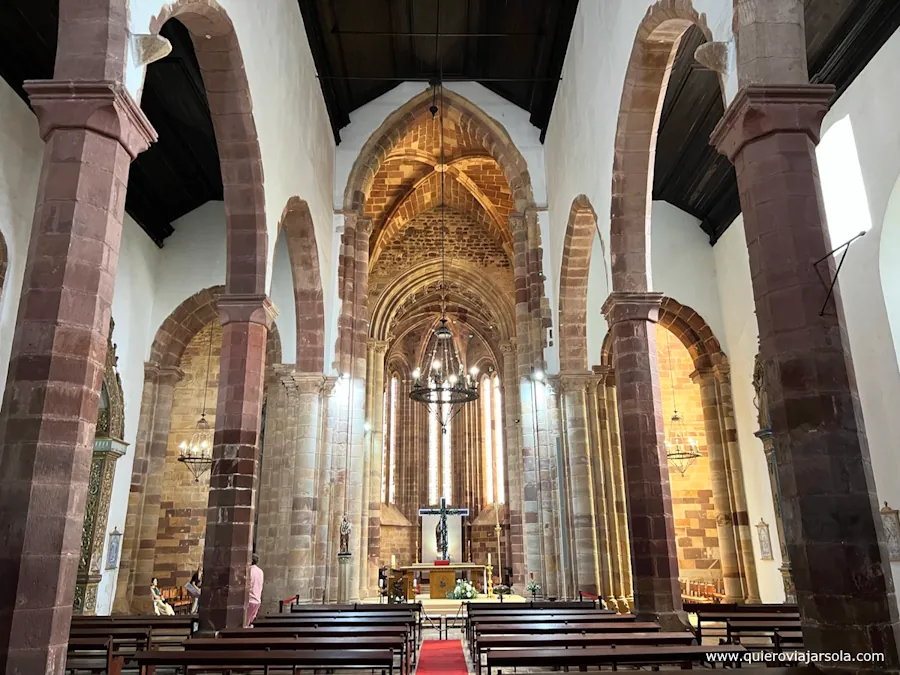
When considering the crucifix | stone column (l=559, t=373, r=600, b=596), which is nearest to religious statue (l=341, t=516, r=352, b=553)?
stone column (l=559, t=373, r=600, b=596)

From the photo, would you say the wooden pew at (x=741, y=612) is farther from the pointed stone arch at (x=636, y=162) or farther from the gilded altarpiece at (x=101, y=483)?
the gilded altarpiece at (x=101, y=483)

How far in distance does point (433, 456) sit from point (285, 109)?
72.4ft

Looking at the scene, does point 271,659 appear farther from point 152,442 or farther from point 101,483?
point 152,442

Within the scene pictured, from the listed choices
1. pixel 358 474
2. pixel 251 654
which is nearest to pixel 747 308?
pixel 358 474

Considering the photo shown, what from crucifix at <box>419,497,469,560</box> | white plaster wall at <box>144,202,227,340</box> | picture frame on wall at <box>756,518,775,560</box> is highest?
white plaster wall at <box>144,202,227,340</box>

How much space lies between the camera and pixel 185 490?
17.5 metres

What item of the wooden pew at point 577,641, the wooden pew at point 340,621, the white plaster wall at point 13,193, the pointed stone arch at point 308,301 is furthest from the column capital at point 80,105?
the pointed stone arch at point 308,301

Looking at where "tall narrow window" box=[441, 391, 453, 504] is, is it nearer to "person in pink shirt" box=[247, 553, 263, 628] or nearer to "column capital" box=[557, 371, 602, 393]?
"column capital" box=[557, 371, 602, 393]

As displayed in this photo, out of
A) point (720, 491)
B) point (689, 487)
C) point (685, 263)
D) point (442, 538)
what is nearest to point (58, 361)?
point (720, 491)

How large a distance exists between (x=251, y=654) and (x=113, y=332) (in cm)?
981

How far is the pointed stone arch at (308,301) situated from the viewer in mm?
12977

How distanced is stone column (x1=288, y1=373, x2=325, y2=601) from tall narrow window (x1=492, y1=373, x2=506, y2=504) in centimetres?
1652

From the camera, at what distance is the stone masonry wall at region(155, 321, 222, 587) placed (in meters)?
17.0

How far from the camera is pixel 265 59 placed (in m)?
9.70
